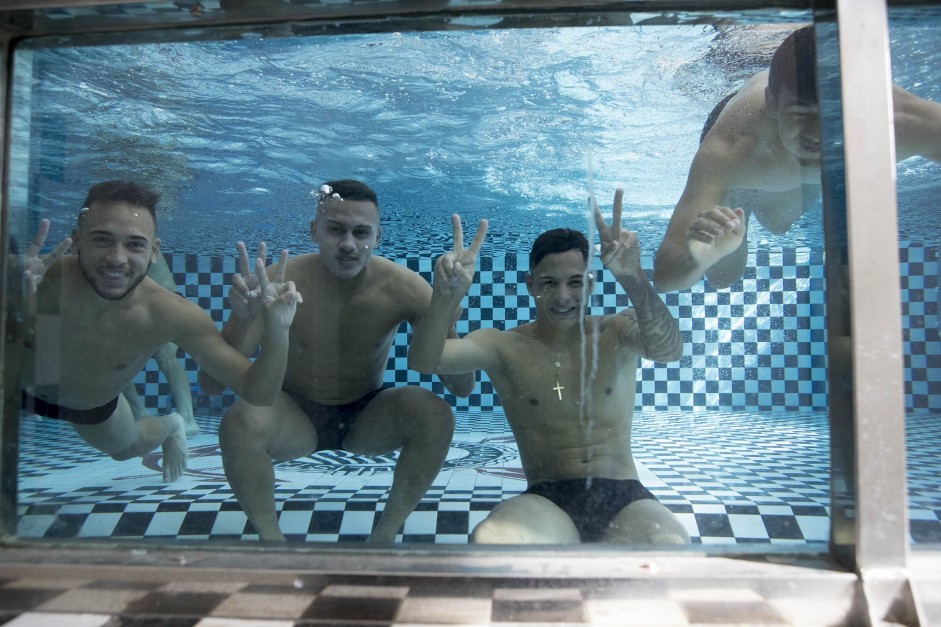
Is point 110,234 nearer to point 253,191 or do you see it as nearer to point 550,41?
point 550,41

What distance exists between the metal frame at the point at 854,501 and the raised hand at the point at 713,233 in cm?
133

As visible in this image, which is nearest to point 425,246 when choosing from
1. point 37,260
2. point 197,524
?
point 197,524

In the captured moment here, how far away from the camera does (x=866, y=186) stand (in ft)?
4.09

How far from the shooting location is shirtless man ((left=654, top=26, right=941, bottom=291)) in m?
1.93

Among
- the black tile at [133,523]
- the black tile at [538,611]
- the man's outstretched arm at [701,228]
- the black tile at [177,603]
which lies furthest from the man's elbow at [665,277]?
the black tile at [133,523]

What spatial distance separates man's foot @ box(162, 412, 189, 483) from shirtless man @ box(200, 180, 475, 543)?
44.2 inches

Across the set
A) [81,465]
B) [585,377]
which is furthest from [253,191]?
[585,377]

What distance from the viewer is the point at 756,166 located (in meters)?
2.90

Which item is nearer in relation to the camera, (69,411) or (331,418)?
(69,411)

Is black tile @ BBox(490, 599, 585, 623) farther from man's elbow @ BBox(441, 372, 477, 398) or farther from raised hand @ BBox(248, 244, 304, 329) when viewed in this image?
man's elbow @ BBox(441, 372, 477, 398)

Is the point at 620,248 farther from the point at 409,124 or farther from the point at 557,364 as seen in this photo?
the point at 409,124

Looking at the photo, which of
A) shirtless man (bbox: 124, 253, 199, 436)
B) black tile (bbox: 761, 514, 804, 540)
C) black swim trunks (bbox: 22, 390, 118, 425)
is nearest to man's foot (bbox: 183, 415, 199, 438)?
shirtless man (bbox: 124, 253, 199, 436)

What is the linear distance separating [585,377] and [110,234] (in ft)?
8.45

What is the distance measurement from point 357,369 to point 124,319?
128cm
